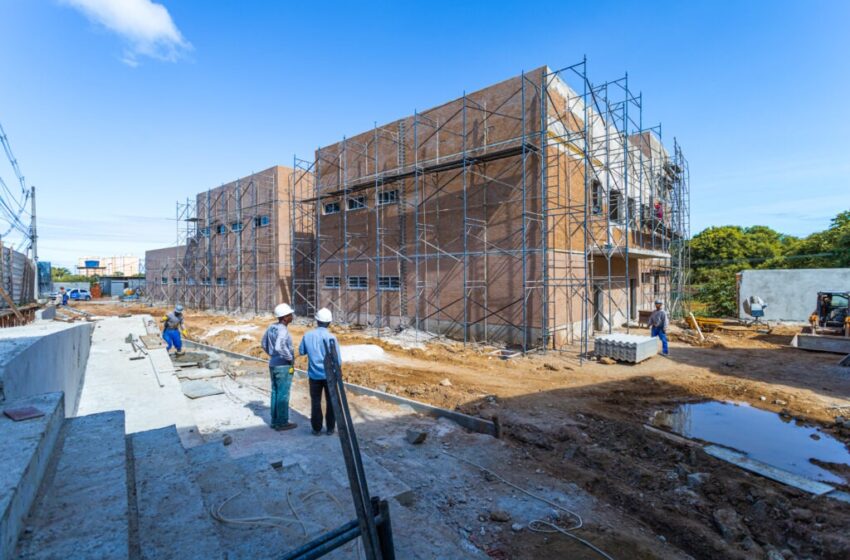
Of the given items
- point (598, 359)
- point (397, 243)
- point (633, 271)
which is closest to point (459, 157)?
point (397, 243)

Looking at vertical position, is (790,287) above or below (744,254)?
below

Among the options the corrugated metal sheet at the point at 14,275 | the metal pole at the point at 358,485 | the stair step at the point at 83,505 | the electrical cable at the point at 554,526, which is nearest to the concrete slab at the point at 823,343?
the electrical cable at the point at 554,526

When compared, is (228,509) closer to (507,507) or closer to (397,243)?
(507,507)

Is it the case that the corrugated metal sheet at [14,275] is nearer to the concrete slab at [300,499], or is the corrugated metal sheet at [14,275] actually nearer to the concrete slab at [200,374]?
the concrete slab at [200,374]

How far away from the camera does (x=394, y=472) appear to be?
527 centimetres

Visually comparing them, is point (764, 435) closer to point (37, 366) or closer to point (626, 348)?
point (626, 348)

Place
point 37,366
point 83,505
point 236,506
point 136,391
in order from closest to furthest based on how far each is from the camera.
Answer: point 83,505, point 236,506, point 37,366, point 136,391

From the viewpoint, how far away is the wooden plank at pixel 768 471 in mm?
4891

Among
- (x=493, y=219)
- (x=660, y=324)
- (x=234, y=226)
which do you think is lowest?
(x=660, y=324)

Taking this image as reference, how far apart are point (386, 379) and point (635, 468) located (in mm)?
5869

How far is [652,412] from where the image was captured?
7715 millimetres

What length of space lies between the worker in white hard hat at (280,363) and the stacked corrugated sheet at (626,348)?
9183 mm

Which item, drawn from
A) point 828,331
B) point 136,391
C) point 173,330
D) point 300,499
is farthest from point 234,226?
point 828,331

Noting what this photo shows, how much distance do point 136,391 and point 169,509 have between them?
4.73 metres
